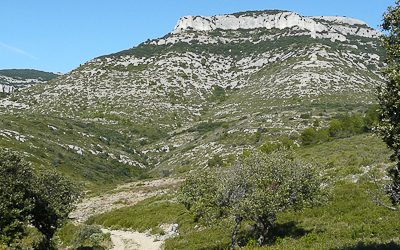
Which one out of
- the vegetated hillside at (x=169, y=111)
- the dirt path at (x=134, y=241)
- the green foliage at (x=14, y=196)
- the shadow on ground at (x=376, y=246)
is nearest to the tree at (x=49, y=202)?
the green foliage at (x=14, y=196)

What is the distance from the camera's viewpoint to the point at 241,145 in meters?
97.1

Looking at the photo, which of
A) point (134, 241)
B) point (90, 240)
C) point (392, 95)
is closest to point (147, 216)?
point (134, 241)

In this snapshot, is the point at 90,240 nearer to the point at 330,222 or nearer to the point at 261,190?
the point at 261,190

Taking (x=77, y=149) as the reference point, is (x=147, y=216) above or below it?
below

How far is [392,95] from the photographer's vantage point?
14.3m

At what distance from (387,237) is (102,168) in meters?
99.2

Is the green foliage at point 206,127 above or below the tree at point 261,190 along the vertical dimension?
above

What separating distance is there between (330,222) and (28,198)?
21606 millimetres

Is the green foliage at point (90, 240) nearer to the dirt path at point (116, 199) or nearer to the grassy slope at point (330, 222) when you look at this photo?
the grassy slope at point (330, 222)

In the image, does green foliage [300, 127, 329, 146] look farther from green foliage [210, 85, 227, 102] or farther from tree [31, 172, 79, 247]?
green foliage [210, 85, 227, 102]

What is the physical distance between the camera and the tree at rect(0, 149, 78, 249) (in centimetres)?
2527

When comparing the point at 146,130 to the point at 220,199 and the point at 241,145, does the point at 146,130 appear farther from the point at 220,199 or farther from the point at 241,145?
the point at 220,199

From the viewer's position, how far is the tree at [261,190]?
76.1 ft

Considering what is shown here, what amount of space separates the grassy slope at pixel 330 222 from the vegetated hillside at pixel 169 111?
141 feet
